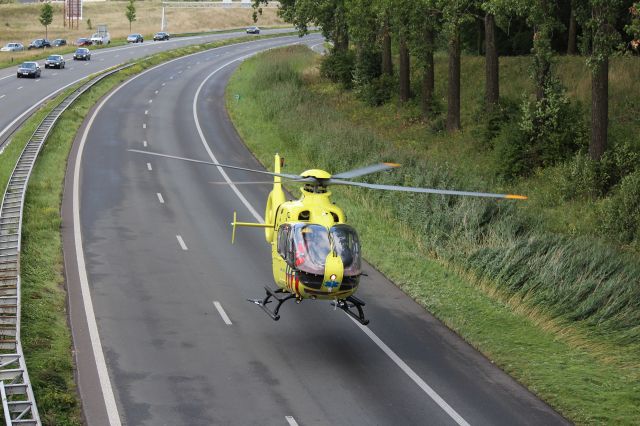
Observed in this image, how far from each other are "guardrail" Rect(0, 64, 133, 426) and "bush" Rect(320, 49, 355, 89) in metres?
24.4

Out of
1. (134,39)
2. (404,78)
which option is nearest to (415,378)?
(404,78)

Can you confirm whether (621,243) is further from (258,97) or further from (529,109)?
(258,97)

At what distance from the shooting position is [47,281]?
81.6 feet

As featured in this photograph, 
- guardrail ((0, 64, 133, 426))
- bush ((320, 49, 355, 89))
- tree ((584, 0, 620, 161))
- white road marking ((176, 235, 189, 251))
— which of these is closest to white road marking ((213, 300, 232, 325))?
guardrail ((0, 64, 133, 426))

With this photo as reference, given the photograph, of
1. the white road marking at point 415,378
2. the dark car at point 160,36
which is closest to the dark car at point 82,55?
the dark car at point 160,36

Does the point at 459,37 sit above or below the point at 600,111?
above

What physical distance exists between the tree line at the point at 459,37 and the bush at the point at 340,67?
0.07 metres

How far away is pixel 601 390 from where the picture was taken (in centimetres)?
1833

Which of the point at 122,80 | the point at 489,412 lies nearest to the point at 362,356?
the point at 489,412

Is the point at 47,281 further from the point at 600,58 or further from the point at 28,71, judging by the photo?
the point at 28,71

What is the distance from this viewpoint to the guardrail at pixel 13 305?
52.9ft

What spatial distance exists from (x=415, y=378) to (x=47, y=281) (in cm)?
1083

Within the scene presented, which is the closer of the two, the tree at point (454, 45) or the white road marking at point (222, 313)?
the white road marking at point (222, 313)

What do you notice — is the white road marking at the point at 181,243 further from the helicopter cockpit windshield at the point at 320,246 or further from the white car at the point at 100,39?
the white car at the point at 100,39
